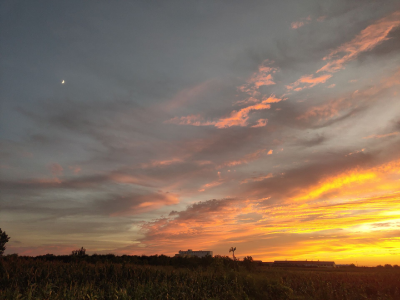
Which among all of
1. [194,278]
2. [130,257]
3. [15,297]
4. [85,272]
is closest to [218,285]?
[194,278]

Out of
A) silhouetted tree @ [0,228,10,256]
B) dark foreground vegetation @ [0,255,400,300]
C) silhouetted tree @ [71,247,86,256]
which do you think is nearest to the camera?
dark foreground vegetation @ [0,255,400,300]

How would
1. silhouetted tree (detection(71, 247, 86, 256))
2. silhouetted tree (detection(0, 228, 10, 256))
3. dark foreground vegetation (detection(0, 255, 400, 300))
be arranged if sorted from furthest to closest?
silhouetted tree (detection(0, 228, 10, 256)) → silhouetted tree (detection(71, 247, 86, 256)) → dark foreground vegetation (detection(0, 255, 400, 300))

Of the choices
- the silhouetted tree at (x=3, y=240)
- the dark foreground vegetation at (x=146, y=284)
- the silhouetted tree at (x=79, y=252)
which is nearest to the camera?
the dark foreground vegetation at (x=146, y=284)

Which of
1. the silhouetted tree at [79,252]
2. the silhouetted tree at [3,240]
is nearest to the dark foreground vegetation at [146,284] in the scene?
the silhouetted tree at [79,252]

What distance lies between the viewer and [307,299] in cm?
2938

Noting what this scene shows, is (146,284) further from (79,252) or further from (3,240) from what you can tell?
(3,240)

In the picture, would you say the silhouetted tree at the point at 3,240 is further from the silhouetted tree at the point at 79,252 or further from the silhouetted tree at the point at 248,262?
the silhouetted tree at the point at 248,262

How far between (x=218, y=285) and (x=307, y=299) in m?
10.2

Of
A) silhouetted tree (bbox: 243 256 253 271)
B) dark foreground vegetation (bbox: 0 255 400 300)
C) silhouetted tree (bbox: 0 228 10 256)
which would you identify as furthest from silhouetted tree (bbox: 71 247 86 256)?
silhouetted tree (bbox: 0 228 10 256)

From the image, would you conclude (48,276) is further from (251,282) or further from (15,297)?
(251,282)

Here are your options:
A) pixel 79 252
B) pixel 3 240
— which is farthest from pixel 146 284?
pixel 3 240

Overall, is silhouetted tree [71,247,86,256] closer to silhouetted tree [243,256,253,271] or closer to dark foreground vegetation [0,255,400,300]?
dark foreground vegetation [0,255,400,300]

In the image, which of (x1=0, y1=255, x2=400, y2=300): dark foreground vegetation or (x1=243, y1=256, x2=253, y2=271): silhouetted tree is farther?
(x1=243, y1=256, x2=253, y2=271): silhouetted tree

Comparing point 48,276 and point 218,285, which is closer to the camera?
point 48,276
